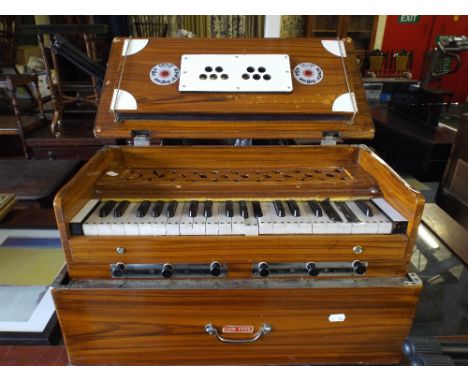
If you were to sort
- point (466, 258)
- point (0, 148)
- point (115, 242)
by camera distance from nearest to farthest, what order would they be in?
point (115, 242)
point (466, 258)
point (0, 148)

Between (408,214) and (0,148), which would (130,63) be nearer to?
(408,214)

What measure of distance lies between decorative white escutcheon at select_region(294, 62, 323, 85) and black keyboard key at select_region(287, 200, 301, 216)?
56cm

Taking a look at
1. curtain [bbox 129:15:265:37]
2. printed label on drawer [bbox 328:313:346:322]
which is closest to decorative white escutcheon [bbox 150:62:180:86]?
printed label on drawer [bbox 328:313:346:322]

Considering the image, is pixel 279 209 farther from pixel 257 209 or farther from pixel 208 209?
pixel 208 209

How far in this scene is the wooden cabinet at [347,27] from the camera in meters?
6.91

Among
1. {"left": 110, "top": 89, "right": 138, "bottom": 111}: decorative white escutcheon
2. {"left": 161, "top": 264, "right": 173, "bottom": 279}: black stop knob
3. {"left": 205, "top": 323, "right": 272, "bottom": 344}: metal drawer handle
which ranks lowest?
{"left": 205, "top": 323, "right": 272, "bottom": 344}: metal drawer handle

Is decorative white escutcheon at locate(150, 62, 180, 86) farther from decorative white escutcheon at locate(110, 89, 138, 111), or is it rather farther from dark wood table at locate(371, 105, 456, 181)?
dark wood table at locate(371, 105, 456, 181)

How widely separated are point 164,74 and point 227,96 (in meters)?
0.27

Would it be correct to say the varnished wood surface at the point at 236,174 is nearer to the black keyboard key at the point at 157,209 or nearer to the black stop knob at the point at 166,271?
the black keyboard key at the point at 157,209

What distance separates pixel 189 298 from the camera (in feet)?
3.72

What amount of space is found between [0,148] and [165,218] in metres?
4.03

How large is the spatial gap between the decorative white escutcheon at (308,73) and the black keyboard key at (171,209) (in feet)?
2.40

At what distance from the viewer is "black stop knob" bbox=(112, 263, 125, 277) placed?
1.09 m

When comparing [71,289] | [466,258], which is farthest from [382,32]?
[71,289]
